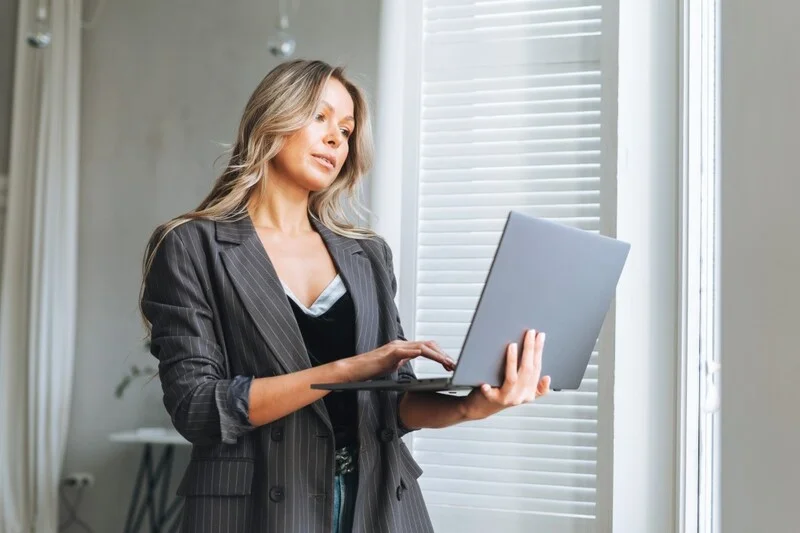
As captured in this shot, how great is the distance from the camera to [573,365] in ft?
4.96

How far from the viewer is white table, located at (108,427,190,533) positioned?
3465 mm

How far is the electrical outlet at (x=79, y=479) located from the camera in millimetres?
3617

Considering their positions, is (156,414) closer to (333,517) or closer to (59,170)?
(59,170)

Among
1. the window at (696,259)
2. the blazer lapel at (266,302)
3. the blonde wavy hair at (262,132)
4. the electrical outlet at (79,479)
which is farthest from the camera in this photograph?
the electrical outlet at (79,479)

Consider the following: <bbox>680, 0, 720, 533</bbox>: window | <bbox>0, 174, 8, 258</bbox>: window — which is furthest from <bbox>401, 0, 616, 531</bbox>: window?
<bbox>0, 174, 8, 258</bbox>: window

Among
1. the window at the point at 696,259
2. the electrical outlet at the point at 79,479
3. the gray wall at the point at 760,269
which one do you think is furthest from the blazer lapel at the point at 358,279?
the electrical outlet at the point at 79,479

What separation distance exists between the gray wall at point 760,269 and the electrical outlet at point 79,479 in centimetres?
353

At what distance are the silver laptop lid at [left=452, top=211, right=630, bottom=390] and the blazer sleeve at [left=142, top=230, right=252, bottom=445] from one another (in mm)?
448

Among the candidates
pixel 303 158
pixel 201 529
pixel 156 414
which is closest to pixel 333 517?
pixel 201 529

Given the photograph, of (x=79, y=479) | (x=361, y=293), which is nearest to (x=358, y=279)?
(x=361, y=293)

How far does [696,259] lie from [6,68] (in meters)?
3.23

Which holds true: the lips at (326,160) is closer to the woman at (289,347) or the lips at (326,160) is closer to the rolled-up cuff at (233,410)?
the woman at (289,347)

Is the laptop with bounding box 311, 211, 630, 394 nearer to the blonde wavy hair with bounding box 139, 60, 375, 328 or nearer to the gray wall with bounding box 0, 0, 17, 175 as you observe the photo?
the blonde wavy hair with bounding box 139, 60, 375, 328

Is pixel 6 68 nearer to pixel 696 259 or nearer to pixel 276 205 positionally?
pixel 276 205
